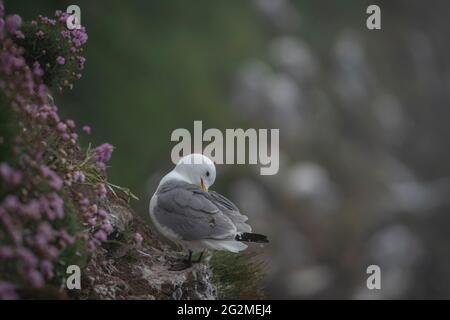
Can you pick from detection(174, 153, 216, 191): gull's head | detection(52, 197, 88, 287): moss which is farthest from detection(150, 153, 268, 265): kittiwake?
detection(52, 197, 88, 287): moss

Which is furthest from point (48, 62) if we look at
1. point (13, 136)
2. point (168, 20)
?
point (168, 20)

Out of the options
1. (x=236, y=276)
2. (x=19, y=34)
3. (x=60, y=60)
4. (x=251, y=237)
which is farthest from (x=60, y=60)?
(x=236, y=276)

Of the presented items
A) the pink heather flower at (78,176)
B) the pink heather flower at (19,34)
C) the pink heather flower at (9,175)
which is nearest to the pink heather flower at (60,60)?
the pink heather flower at (19,34)

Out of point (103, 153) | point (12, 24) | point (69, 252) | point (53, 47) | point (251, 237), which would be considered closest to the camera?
point (69, 252)

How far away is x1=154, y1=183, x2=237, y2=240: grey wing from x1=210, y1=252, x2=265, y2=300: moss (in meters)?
0.80

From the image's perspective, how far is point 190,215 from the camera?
5.39 metres

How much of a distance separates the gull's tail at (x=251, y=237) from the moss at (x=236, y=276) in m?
0.72

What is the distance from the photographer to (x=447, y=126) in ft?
75.1

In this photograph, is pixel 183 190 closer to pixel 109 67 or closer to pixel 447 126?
pixel 109 67

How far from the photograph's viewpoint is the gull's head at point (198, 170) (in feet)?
19.0

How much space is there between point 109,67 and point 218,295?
8950 mm

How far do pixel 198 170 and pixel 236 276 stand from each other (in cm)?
107

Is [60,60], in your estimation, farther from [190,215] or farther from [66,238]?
[66,238]

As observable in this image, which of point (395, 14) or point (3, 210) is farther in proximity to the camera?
point (395, 14)
